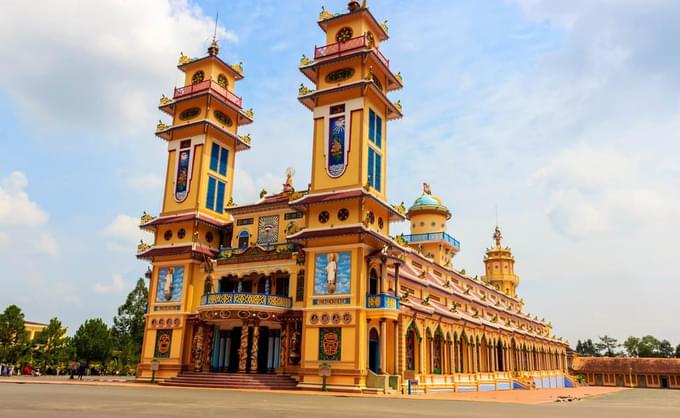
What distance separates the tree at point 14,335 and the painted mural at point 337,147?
36517 millimetres

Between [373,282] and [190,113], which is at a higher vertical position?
[190,113]

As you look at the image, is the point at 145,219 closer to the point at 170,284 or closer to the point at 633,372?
the point at 170,284

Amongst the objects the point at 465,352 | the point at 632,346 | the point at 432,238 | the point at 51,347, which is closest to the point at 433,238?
the point at 432,238

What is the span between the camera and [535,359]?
60.6 metres

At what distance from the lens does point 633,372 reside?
77062mm

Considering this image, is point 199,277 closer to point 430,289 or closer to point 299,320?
point 299,320

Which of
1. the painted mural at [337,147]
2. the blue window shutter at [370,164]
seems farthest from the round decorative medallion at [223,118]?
the blue window shutter at [370,164]

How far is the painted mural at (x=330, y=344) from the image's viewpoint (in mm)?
30266

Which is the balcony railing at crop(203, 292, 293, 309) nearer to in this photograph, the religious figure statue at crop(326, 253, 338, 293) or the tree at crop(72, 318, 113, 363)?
the religious figure statue at crop(326, 253, 338, 293)

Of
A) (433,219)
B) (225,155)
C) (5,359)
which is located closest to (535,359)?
(433,219)

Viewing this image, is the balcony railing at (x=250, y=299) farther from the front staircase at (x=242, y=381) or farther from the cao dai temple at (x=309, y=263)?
the front staircase at (x=242, y=381)

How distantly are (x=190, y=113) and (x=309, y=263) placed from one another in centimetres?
1675

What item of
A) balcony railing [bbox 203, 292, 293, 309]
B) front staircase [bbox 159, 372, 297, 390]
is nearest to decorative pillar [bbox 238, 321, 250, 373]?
front staircase [bbox 159, 372, 297, 390]

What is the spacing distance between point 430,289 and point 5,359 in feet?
124
